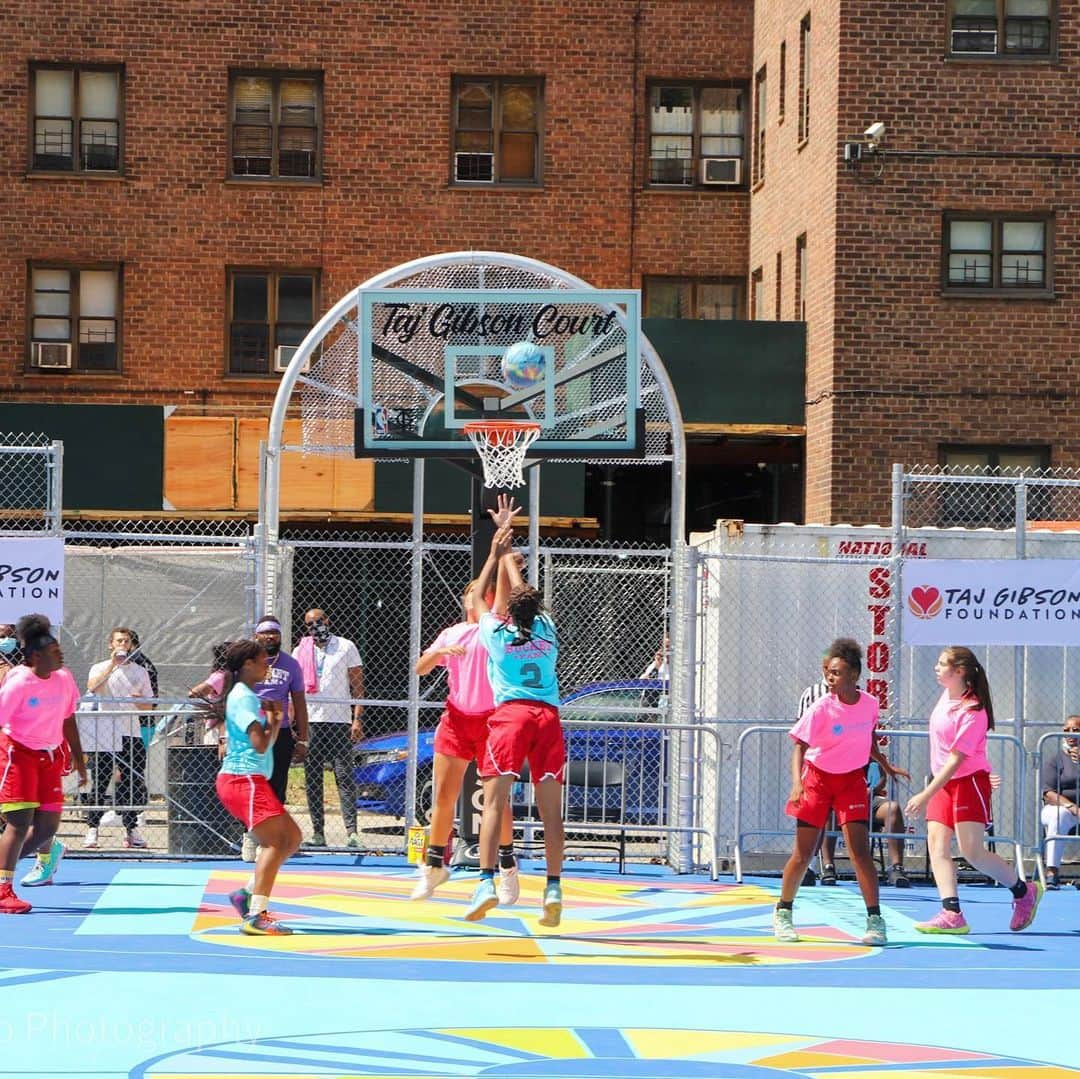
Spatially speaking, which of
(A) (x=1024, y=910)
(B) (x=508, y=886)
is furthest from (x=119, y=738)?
(A) (x=1024, y=910)

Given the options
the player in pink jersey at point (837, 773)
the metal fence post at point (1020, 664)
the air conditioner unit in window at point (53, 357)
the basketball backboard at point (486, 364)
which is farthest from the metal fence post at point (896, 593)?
the air conditioner unit in window at point (53, 357)

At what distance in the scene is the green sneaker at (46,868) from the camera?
46.1 feet

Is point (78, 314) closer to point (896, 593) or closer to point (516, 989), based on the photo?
point (896, 593)

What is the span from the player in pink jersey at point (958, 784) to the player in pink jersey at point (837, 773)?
51 cm

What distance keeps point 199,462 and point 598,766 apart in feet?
39.2

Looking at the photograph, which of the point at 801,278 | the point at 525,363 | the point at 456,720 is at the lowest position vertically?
the point at 456,720

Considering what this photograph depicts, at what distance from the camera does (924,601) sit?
1573 centimetres

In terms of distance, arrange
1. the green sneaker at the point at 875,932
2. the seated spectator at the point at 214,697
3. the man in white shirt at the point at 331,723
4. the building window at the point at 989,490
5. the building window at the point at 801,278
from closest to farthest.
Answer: the green sneaker at the point at 875,932 → the seated spectator at the point at 214,697 → the man in white shirt at the point at 331,723 → the building window at the point at 989,490 → the building window at the point at 801,278

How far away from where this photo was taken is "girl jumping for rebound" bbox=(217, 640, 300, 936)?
1159cm

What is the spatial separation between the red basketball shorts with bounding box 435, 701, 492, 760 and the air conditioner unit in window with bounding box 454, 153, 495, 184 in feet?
57.2

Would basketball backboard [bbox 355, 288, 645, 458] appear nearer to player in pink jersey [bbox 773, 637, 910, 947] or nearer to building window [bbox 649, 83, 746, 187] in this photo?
player in pink jersey [bbox 773, 637, 910, 947]

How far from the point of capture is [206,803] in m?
16.4

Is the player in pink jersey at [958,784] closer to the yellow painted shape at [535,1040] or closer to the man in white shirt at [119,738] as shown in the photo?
the yellow painted shape at [535,1040]

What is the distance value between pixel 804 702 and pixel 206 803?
4.99 m
